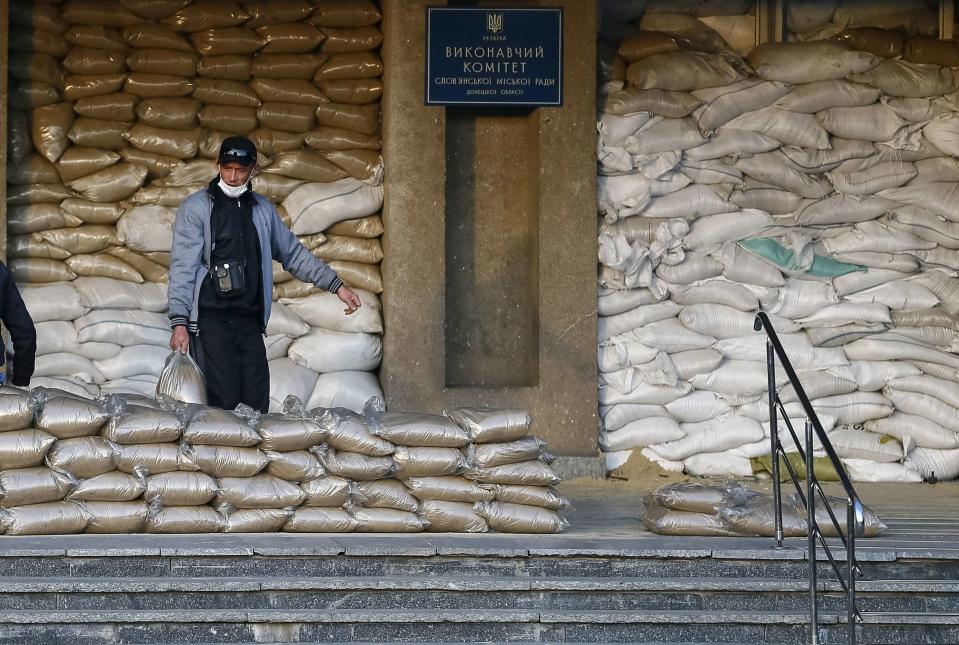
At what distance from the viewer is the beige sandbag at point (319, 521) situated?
6.83 meters

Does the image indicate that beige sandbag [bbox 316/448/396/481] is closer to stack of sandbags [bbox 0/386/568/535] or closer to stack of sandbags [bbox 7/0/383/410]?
stack of sandbags [bbox 0/386/568/535]

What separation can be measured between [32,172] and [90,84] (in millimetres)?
588

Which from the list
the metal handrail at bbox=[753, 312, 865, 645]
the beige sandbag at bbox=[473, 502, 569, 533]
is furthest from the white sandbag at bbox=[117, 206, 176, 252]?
the metal handrail at bbox=[753, 312, 865, 645]

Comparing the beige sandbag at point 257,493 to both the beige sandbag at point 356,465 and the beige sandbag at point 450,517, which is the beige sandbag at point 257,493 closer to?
the beige sandbag at point 356,465

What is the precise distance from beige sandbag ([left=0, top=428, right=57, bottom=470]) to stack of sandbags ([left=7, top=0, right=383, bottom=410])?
2410 mm

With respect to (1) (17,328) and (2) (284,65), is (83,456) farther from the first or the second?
(2) (284,65)

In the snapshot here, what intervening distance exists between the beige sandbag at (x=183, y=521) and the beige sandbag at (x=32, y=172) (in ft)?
10.4

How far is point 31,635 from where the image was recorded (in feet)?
19.5

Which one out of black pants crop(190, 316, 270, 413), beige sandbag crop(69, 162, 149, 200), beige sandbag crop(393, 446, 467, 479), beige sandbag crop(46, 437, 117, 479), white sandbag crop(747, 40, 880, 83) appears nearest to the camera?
beige sandbag crop(46, 437, 117, 479)

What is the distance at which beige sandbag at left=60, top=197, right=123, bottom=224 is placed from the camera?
920cm

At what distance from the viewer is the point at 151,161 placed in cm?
935

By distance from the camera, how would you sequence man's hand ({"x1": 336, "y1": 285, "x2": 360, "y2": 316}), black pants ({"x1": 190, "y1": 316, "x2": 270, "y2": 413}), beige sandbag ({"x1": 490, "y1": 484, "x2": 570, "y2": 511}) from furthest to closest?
man's hand ({"x1": 336, "y1": 285, "x2": 360, "y2": 316}) → black pants ({"x1": 190, "y1": 316, "x2": 270, "y2": 413}) → beige sandbag ({"x1": 490, "y1": 484, "x2": 570, "y2": 511})

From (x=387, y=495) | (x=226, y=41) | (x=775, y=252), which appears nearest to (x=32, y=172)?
(x=226, y=41)

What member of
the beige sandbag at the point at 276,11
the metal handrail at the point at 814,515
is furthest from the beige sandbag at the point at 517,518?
the beige sandbag at the point at 276,11
